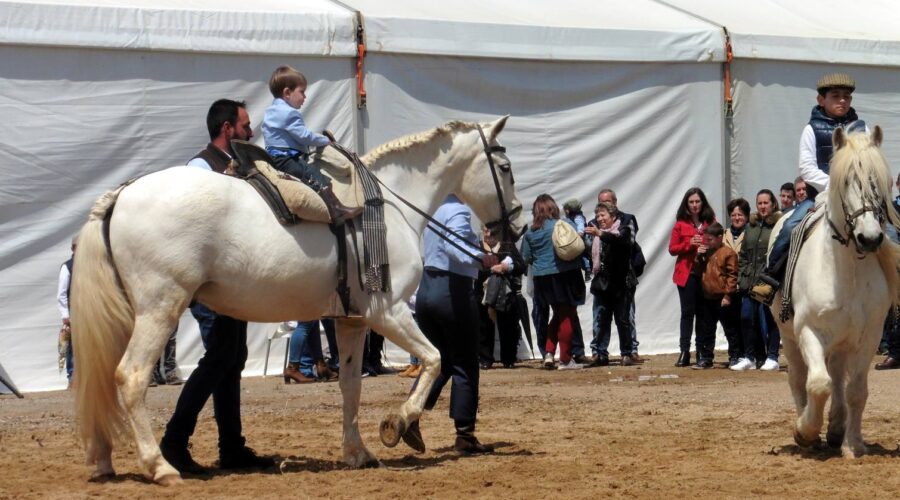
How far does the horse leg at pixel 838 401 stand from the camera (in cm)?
898

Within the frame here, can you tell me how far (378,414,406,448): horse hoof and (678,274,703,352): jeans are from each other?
332 inches

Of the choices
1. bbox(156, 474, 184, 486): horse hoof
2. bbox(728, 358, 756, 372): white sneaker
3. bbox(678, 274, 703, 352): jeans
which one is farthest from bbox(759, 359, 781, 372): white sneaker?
bbox(156, 474, 184, 486): horse hoof

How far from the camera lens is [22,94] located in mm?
14641

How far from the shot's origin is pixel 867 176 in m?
8.23

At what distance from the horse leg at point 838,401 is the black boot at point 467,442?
232 centimetres

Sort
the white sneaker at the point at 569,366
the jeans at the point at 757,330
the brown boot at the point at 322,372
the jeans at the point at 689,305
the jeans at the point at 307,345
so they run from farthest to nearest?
the white sneaker at the point at 569,366, the jeans at the point at 689,305, the jeans at the point at 757,330, the brown boot at the point at 322,372, the jeans at the point at 307,345

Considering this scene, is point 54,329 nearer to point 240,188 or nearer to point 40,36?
point 40,36

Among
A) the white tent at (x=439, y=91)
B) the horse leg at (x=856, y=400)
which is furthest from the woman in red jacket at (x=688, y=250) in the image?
the horse leg at (x=856, y=400)

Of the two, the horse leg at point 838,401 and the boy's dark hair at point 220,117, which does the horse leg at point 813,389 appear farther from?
the boy's dark hair at point 220,117

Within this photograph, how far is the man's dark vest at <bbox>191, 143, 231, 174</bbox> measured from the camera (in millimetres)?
8852

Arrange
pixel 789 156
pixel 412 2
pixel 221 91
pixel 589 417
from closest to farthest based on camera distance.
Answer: pixel 589 417, pixel 221 91, pixel 412 2, pixel 789 156

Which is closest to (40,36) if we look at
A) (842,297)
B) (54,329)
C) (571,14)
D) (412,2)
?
(54,329)

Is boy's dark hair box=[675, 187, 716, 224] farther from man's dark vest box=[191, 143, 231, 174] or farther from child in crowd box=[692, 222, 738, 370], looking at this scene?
man's dark vest box=[191, 143, 231, 174]

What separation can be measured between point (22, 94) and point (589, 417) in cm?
733
